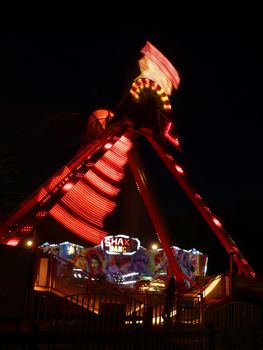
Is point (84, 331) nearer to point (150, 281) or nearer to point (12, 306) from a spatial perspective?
point (12, 306)

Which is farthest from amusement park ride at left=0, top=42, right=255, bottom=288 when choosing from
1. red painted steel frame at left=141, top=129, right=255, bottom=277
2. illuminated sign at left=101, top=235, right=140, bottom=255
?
illuminated sign at left=101, top=235, right=140, bottom=255

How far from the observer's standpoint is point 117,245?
23641mm

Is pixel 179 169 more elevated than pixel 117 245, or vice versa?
pixel 179 169

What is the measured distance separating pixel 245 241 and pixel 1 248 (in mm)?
31147

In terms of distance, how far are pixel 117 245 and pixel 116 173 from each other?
15.0 feet

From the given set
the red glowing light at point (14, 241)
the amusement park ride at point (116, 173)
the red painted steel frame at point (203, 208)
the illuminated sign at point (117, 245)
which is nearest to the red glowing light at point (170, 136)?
the amusement park ride at point (116, 173)

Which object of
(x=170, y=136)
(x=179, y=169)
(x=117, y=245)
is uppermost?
(x=170, y=136)

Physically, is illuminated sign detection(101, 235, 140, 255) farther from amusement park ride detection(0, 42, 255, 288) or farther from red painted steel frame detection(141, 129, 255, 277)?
red painted steel frame detection(141, 129, 255, 277)

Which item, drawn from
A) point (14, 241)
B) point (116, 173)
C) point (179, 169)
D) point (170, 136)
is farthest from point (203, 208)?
point (14, 241)

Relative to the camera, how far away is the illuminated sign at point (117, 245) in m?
23.6

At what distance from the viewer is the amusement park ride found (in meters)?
16.7

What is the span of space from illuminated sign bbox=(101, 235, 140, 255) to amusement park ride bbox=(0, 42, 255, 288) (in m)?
2.24

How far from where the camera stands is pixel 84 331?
7223 millimetres

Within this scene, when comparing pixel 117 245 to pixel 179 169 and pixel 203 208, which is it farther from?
pixel 179 169
